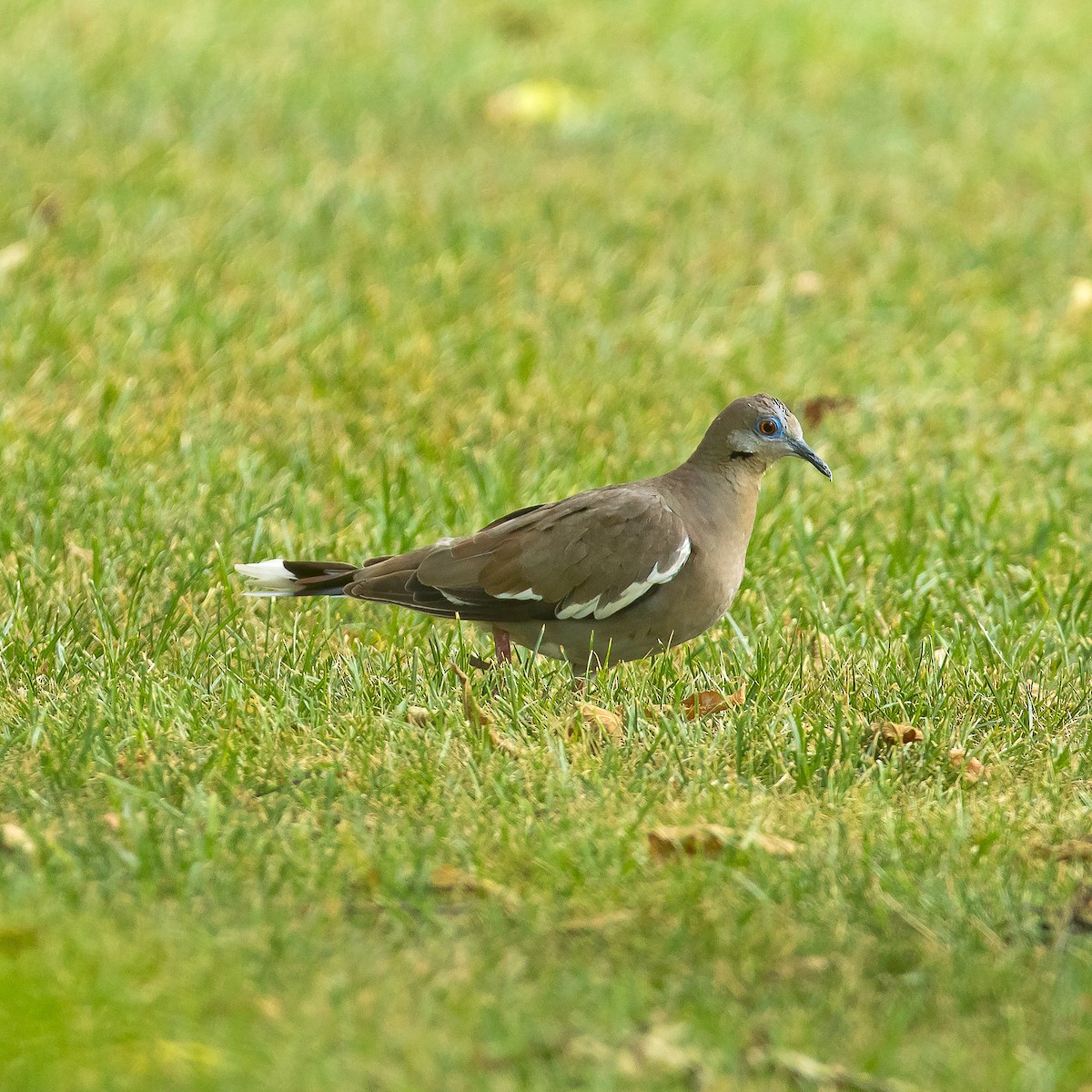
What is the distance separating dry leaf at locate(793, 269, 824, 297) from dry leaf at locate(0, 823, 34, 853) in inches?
217

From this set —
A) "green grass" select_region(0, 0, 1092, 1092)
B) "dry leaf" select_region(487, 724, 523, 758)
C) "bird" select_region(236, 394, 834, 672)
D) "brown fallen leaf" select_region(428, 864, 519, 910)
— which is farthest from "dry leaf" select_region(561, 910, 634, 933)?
"bird" select_region(236, 394, 834, 672)

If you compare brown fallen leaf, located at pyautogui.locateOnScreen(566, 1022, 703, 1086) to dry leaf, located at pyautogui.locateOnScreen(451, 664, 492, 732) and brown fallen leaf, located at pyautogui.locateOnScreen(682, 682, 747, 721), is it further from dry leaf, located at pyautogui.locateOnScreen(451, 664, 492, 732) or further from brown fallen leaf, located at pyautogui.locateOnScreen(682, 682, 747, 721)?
brown fallen leaf, located at pyautogui.locateOnScreen(682, 682, 747, 721)

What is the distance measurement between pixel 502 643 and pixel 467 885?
139 centimetres

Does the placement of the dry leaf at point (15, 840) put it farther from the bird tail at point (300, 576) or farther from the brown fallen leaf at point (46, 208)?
the brown fallen leaf at point (46, 208)

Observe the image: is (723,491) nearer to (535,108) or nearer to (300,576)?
(300,576)

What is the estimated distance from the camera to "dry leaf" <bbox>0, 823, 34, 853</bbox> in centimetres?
330

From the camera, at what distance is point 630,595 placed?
14.0 feet

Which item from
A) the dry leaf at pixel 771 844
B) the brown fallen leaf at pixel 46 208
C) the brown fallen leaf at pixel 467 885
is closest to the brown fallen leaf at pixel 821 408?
the dry leaf at pixel 771 844

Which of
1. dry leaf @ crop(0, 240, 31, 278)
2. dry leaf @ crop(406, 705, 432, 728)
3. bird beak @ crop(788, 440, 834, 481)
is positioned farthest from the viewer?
dry leaf @ crop(0, 240, 31, 278)

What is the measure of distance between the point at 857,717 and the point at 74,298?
4298mm

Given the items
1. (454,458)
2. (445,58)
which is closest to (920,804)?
(454,458)

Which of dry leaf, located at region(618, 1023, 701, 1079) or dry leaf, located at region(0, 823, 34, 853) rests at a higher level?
dry leaf, located at region(0, 823, 34, 853)

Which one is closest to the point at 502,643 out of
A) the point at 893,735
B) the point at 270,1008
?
the point at 893,735

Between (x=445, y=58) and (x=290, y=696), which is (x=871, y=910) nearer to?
(x=290, y=696)
